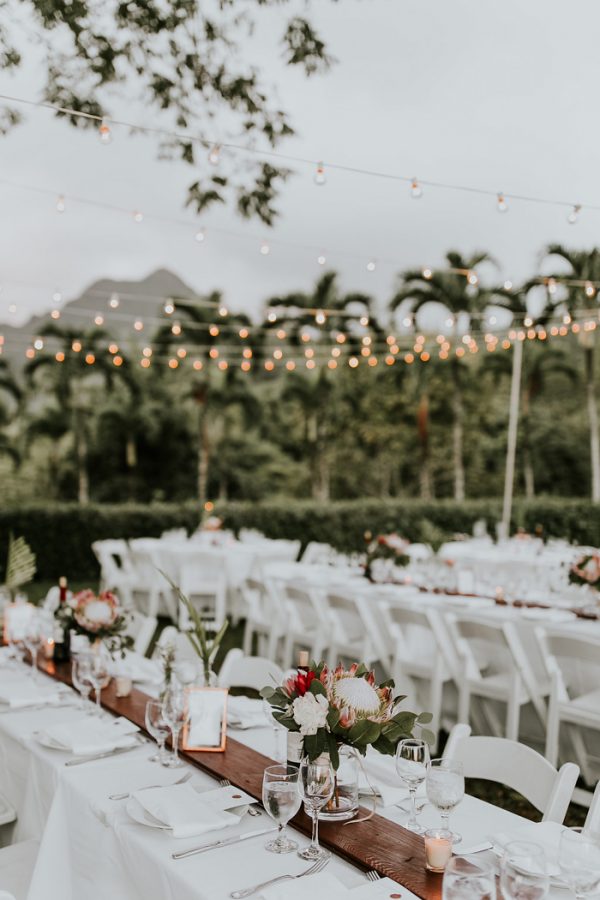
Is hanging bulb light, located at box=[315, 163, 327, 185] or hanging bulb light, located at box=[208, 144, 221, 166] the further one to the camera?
hanging bulb light, located at box=[315, 163, 327, 185]

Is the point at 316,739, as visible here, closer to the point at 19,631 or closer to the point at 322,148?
the point at 19,631

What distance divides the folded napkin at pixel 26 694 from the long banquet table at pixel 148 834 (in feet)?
0.62

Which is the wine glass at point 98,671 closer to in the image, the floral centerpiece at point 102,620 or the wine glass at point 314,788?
the floral centerpiece at point 102,620

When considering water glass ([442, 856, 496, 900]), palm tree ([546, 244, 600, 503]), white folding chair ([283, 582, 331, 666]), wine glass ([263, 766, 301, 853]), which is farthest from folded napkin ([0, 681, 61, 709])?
palm tree ([546, 244, 600, 503])

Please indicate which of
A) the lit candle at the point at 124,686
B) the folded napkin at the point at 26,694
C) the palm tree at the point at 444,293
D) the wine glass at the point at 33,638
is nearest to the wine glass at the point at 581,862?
the lit candle at the point at 124,686

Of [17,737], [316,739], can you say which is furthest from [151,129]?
[316,739]

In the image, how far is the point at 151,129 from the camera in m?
4.86

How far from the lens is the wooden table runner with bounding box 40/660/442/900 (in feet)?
5.66

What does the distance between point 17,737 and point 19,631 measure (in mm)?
1297

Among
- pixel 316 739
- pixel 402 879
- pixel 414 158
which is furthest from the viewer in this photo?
pixel 414 158

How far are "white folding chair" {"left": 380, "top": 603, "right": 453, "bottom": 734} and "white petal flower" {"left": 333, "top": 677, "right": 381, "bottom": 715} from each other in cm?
250

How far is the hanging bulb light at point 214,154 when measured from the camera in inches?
201

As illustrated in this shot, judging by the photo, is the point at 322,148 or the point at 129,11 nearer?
the point at 129,11

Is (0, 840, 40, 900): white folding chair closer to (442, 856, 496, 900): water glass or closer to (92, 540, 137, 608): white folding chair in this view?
(442, 856, 496, 900): water glass
